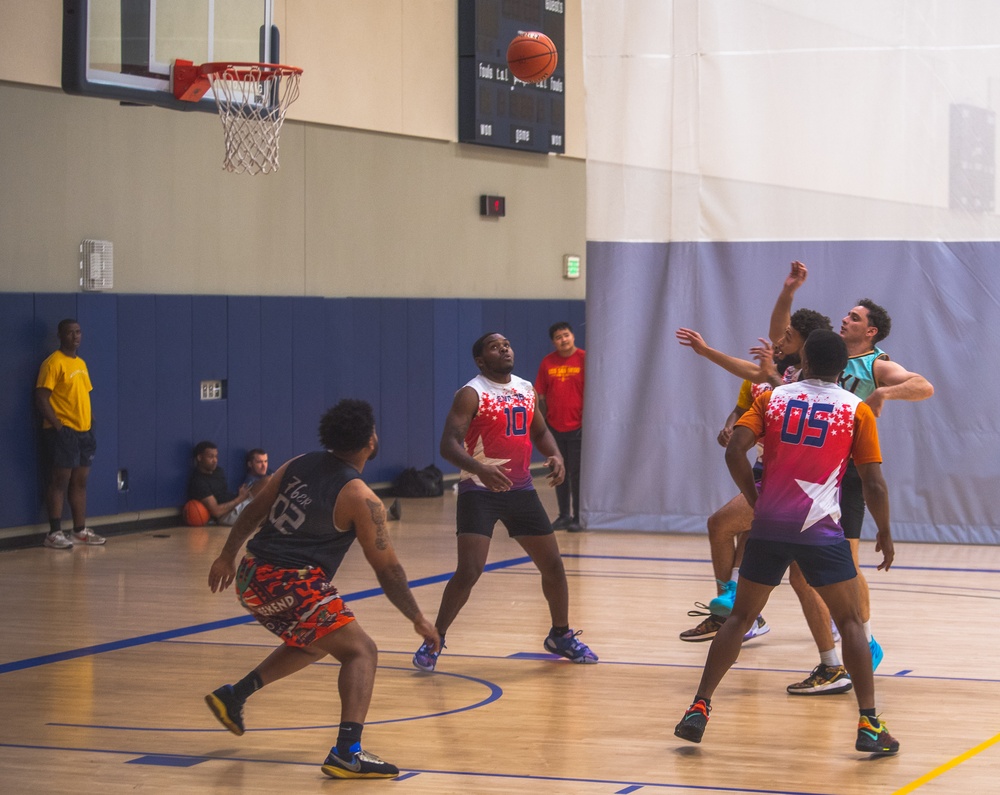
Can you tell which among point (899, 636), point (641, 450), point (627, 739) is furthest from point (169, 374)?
point (627, 739)

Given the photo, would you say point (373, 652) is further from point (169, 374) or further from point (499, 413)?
point (169, 374)

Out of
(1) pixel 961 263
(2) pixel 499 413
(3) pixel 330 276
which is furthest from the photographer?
(3) pixel 330 276

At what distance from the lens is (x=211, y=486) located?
1484cm

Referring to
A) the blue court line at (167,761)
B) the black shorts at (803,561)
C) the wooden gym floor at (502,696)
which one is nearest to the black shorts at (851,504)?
the wooden gym floor at (502,696)

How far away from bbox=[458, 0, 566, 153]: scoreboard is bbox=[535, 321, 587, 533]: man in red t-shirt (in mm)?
4575

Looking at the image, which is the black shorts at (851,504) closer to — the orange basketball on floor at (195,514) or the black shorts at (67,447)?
the black shorts at (67,447)

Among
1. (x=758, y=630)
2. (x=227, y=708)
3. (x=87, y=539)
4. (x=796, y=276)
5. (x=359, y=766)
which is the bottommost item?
(x=87, y=539)

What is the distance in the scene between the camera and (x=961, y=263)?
1338 centimetres

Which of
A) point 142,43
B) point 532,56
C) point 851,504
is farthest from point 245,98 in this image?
point 851,504

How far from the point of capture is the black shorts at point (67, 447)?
516 inches

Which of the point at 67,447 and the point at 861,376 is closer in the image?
the point at 861,376

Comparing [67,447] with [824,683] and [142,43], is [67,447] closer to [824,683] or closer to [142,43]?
[142,43]

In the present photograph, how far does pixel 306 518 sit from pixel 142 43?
6.89m

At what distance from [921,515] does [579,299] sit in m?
8.32
